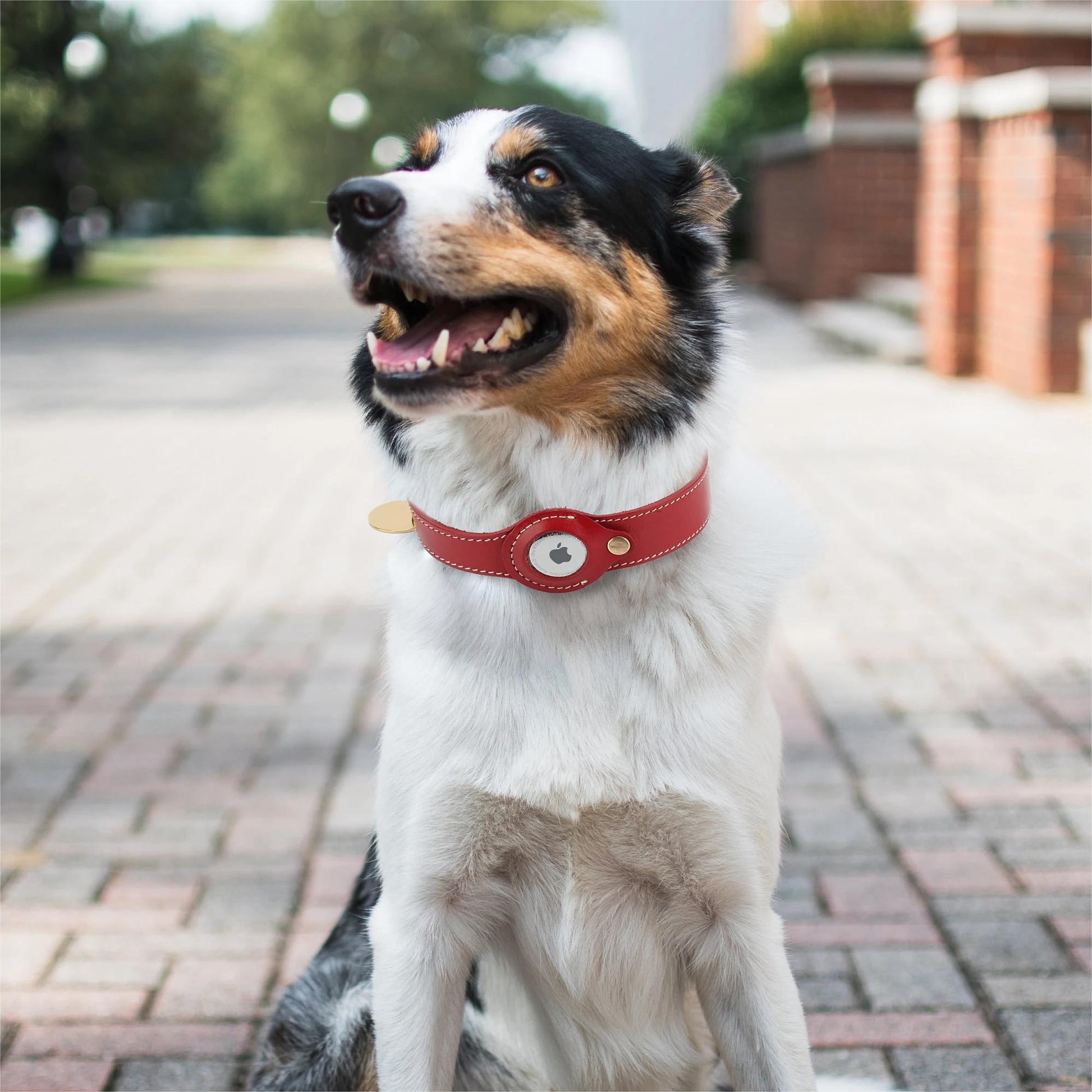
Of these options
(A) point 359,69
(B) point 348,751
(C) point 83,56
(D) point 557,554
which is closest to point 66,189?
(C) point 83,56

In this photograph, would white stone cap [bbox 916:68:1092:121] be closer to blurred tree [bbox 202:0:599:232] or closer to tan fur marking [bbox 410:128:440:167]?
tan fur marking [bbox 410:128:440:167]

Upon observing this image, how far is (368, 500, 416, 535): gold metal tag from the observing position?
2.26 m

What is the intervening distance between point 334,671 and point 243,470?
419 centimetres

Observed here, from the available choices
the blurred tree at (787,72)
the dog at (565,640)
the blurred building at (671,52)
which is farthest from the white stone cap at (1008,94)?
the blurred building at (671,52)

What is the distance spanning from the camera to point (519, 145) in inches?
86.7

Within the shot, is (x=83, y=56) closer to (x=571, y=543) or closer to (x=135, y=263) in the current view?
(x=135, y=263)

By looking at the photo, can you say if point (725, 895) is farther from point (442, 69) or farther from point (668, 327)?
point (442, 69)

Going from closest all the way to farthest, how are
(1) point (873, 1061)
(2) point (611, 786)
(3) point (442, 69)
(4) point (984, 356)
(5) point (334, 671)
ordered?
1. (2) point (611, 786)
2. (1) point (873, 1061)
3. (5) point (334, 671)
4. (4) point (984, 356)
5. (3) point (442, 69)

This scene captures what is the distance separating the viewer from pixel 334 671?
16.3 feet

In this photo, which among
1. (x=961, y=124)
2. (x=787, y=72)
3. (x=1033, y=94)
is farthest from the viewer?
(x=787, y=72)

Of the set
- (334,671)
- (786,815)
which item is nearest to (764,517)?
(786,815)

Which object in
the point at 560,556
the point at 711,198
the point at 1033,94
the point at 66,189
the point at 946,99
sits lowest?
the point at 66,189

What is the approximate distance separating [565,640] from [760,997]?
63 cm

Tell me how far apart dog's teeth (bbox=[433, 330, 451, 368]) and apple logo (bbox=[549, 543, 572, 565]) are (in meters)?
0.33
